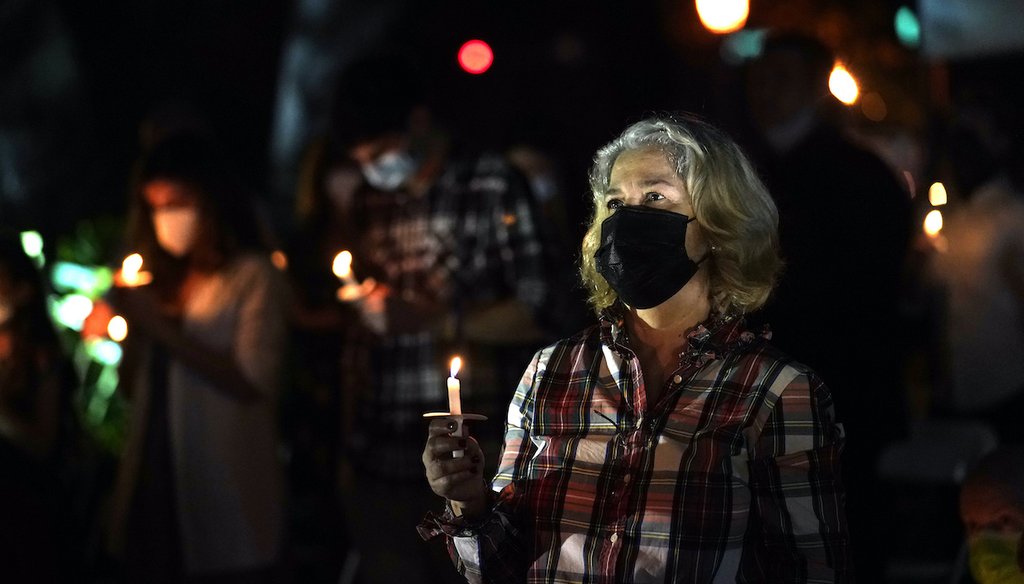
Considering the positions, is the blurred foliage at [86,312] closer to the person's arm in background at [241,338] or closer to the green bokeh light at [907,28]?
the person's arm in background at [241,338]

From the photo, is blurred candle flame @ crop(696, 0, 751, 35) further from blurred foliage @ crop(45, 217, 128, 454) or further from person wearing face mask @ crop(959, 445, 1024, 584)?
blurred foliage @ crop(45, 217, 128, 454)

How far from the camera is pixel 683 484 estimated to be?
2.51m

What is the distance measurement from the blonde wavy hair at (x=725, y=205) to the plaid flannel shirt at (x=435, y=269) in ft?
6.16

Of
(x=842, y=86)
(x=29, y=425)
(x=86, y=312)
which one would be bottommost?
(x=29, y=425)

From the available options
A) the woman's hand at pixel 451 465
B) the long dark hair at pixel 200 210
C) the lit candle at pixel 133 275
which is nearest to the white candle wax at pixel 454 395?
the woman's hand at pixel 451 465

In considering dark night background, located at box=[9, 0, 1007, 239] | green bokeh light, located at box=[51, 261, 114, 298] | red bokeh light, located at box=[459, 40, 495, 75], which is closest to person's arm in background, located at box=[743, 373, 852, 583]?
dark night background, located at box=[9, 0, 1007, 239]

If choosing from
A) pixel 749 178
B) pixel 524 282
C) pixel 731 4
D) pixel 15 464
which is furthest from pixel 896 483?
pixel 15 464

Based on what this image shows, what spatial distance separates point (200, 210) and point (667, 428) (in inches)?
117

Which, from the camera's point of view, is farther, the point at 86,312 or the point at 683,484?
the point at 86,312

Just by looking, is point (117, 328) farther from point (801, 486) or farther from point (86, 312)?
point (801, 486)

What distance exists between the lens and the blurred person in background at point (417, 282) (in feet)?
15.3

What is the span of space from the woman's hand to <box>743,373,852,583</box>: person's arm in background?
0.52m

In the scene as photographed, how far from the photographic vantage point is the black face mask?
2.65 metres

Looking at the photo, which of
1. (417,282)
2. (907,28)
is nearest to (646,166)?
(417,282)
